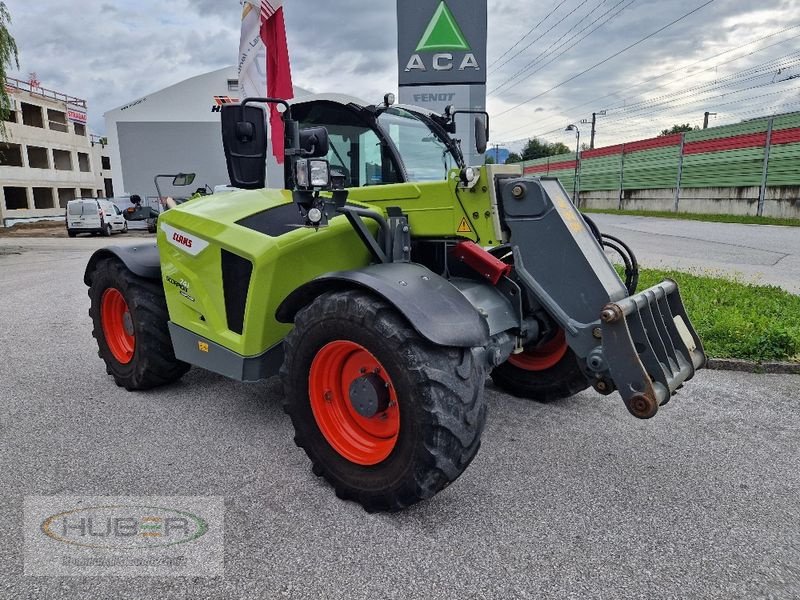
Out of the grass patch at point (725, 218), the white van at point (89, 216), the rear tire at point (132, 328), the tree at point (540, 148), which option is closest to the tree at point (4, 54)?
the white van at point (89, 216)

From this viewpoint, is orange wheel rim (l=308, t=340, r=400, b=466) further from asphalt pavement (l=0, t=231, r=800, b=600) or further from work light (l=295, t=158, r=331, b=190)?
work light (l=295, t=158, r=331, b=190)

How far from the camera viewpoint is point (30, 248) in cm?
1745

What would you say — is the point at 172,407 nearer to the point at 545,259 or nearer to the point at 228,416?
the point at 228,416

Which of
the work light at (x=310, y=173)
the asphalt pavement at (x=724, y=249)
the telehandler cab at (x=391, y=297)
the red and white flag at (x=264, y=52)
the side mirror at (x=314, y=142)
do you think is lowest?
the asphalt pavement at (x=724, y=249)

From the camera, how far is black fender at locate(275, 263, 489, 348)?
245 cm

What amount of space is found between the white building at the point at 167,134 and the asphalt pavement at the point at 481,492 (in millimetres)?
27955

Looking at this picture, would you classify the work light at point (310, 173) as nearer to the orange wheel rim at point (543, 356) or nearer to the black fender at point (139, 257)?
the orange wheel rim at point (543, 356)

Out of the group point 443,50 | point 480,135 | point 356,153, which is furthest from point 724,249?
point 356,153

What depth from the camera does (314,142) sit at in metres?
2.66

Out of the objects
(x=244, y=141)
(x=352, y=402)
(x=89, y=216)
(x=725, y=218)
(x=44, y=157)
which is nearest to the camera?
(x=352, y=402)

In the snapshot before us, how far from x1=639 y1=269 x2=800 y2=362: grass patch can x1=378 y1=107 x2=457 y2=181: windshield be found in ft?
9.24

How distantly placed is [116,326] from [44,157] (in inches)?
1940

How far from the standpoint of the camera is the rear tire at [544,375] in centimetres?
383

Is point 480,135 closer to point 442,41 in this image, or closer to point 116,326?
point 116,326
